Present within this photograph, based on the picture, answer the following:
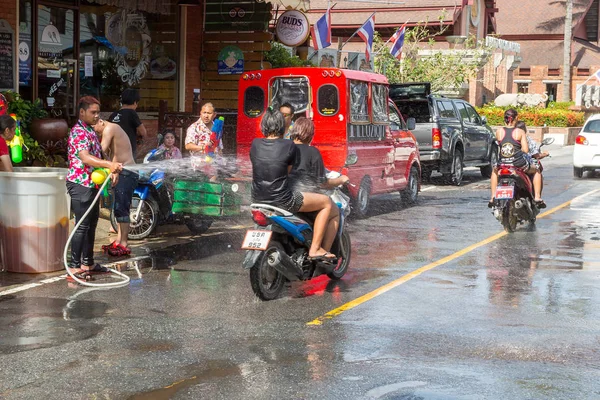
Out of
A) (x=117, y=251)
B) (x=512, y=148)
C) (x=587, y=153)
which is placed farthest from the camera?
(x=587, y=153)

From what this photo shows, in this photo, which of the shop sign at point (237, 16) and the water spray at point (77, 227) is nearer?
the water spray at point (77, 227)

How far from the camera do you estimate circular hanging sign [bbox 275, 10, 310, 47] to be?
21188mm

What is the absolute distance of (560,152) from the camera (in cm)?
Result: 3406

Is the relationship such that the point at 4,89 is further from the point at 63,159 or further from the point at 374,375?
the point at 374,375

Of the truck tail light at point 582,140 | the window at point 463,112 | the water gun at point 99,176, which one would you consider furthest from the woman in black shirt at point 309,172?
the truck tail light at point 582,140

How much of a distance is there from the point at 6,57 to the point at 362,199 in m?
6.06

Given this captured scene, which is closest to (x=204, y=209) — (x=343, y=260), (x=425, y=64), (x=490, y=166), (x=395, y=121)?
(x=343, y=260)

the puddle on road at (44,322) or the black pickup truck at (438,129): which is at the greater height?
the black pickup truck at (438,129)

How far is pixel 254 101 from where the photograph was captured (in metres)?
14.9

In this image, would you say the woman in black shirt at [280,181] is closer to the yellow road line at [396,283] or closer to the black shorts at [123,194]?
the yellow road line at [396,283]

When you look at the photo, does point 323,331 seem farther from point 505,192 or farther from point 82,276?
point 505,192

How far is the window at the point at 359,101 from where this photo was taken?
1439 centimetres

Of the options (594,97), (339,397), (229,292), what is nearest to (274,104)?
(229,292)

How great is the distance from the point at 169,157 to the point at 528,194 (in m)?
5.19
